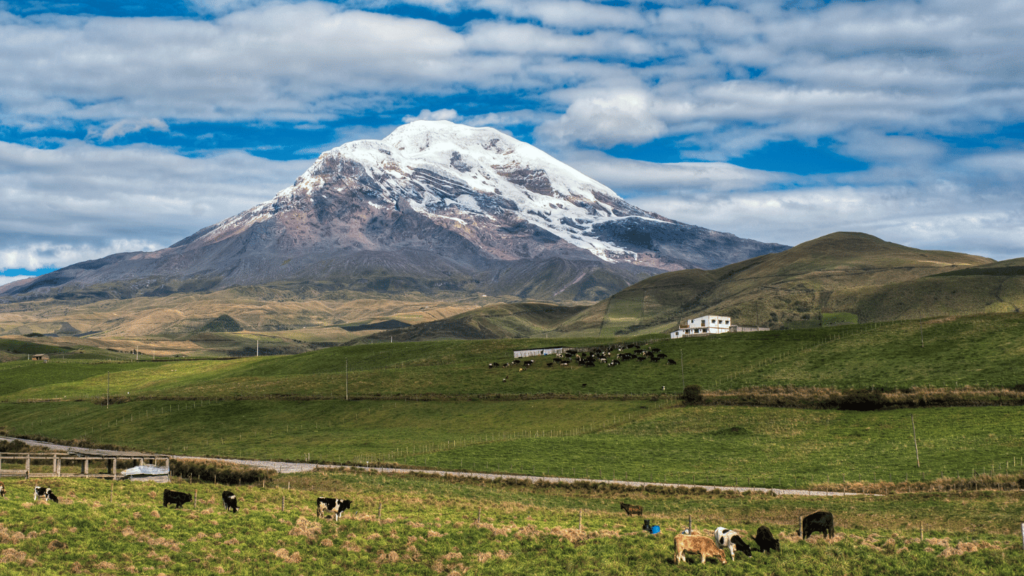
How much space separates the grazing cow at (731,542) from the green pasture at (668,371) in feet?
232

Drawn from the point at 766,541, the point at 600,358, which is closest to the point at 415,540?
the point at 766,541

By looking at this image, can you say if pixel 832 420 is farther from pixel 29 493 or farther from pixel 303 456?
pixel 29 493

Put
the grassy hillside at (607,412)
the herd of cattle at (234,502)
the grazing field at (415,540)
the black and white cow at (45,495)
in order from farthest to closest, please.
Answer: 1. the grassy hillside at (607,412)
2. the herd of cattle at (234,502)
3. the black and white cow at (45,495)
4. the grazing field at (415,540)

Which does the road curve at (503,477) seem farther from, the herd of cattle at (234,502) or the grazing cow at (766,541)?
the herd of cattle at (234,502)

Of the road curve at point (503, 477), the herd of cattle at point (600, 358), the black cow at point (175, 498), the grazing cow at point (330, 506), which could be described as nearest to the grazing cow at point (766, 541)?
the grazing cow at point (330, 506)

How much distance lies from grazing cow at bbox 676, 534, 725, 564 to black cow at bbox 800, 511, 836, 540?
591 cm

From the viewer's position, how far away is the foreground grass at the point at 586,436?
59.2 m

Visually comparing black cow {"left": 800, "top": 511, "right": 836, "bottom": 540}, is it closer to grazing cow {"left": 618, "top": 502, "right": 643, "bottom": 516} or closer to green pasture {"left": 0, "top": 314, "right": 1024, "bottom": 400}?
grazing cow {"left": 618, "top": 502, "right": 643, "bottom": 516}

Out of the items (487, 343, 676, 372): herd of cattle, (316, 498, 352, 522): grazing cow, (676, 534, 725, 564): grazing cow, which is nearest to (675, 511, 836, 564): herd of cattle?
(676, 534, 725, 564): grazing cow

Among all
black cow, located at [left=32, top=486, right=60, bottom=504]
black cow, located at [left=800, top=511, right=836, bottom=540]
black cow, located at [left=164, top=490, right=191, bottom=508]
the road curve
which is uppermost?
black cow, located at [left=32, top=486, right=60, bottom=504]

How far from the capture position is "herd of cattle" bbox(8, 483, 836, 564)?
2706 cm

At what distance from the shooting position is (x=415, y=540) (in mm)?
29188

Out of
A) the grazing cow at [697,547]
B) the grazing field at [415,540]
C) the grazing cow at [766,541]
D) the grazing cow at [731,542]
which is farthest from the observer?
the grazing cow at [766,541]

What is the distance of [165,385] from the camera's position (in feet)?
485
